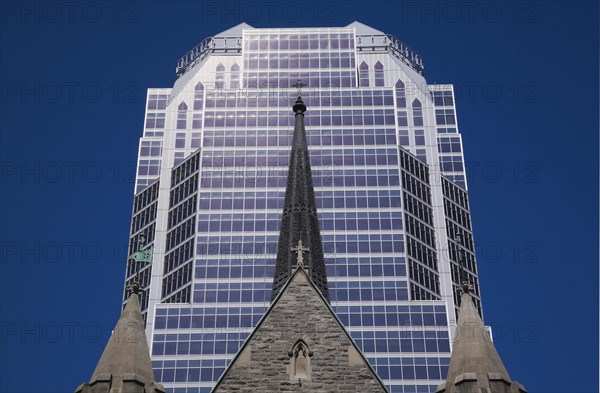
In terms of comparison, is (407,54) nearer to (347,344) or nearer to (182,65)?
(182,65)

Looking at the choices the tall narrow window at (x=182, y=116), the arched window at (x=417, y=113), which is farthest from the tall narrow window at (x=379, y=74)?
the tall narrow window at (x=182, y=116)

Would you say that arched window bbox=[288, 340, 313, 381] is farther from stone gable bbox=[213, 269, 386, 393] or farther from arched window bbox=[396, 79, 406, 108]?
arched window bbox=[396, 79, 406, 108]

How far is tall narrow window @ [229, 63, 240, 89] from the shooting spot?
124 meters

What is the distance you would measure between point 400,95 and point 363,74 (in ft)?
14.7

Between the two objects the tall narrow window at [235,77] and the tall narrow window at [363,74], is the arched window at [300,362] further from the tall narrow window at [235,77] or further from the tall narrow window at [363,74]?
the tall narrow window at [363,74]

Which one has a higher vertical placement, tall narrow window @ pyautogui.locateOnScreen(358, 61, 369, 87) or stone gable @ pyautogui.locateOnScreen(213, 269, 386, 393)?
tall narrow window @ pyautogui.locateOnScreen(358, 61, 369, 87)

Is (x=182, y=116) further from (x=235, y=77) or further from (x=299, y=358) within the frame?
(x=299, y=358)

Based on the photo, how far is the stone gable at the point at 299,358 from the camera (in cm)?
3509

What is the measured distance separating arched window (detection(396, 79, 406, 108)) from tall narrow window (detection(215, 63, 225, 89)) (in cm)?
1804

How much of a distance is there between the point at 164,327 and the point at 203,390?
29.6 feet

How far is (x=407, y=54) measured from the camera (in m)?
136

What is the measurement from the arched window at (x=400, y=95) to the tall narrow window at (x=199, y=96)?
2001cm

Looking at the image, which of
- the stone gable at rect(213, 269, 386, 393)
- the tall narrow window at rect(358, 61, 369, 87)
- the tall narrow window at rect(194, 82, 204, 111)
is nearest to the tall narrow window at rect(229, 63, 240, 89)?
the tall narrow window at rect(194, 82, 204, 111)

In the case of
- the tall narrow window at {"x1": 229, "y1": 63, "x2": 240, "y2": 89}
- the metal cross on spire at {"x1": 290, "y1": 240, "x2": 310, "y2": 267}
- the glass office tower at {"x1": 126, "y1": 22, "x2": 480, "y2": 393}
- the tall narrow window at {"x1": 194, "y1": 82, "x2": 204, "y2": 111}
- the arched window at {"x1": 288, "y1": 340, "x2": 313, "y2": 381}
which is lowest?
the arched window at {"x1": 288, "y1": 340, "x2": 313, "y2": 381}
